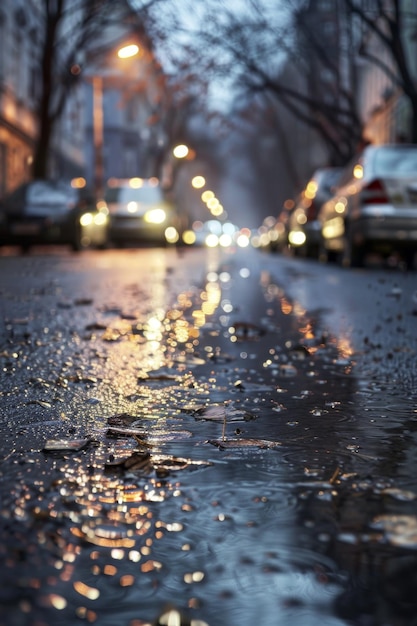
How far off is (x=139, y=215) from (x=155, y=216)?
0.41 metres

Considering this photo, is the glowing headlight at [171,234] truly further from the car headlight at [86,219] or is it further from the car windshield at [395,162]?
the car windshield at [395,162]

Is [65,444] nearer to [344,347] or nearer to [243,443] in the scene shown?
[243,443]

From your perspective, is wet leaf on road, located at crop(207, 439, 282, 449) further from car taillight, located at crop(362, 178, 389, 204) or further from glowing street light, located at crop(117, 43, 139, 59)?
glowing street light, located at crop(117, 43, 139, 59)

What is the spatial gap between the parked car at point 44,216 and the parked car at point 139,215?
386 centimetres

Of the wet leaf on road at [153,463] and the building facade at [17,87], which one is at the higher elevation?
the building facade at [17,87]

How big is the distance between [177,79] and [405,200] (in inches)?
605

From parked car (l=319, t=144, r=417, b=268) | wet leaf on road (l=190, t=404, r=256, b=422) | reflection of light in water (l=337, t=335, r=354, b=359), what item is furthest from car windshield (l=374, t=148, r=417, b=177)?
wet leaf on road (l=190, t=404, r=256, b=422)

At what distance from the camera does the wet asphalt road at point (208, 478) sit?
2.07 meters

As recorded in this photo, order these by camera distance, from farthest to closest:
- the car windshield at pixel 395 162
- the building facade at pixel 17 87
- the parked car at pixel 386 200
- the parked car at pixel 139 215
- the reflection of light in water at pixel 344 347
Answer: the building facade at pixel 17 87 < the parked car at pixel 139 215 < the car windshield at pixel 395 162 < the parked car at pixel 386 200 < the reflection of light in water at pixel 344 347

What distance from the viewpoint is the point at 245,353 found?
625 cm

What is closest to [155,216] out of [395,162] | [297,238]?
[297,238]

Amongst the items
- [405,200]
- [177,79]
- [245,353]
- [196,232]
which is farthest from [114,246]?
[245,353]

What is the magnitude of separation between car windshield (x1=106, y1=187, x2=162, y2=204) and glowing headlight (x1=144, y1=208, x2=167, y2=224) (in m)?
0.47

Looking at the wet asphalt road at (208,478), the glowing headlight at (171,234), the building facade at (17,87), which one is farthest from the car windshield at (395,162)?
the building facade at (17,87)
